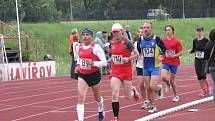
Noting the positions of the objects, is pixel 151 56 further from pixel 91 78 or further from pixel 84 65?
pixel 84 65

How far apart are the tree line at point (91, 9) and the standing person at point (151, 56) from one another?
53.9 m

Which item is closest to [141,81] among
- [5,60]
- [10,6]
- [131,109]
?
[131,109]

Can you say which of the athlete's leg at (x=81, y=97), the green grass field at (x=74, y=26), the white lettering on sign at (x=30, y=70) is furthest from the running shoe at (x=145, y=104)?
the green grass field at (x=74, y=26)

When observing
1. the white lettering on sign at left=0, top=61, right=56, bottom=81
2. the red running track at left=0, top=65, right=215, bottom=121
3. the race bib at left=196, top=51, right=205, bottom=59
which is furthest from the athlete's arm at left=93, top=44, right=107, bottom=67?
the white lettering on sign at left=0, top=61, right=56, bottom=81

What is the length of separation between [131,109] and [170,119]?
2059 millimetres

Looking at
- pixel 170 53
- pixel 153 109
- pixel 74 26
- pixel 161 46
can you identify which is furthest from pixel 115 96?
pixel 74 26

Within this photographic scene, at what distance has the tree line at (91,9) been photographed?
229ft

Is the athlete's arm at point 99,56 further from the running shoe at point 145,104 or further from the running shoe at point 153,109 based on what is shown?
the running shoe at point 145,104

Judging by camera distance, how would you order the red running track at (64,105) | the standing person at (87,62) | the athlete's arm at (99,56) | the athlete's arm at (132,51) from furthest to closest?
1. the red running track at (64,105)
2. the athlete's arm at (132,51)
3. the standing person at (87,62)
4. the athlete's arm at (99,56)

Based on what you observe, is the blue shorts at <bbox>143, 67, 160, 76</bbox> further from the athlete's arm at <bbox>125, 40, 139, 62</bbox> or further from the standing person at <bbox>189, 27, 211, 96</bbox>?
the standing person at <bbox>189, 27, 211, 96</bbox>

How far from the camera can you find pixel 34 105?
50.6 ft

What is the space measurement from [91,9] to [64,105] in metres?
80.1

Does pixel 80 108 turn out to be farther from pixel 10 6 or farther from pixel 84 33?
pixel 10 6

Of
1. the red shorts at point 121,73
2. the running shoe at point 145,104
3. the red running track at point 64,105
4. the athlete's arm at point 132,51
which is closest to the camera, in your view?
the athlete's arm at point 132,51
